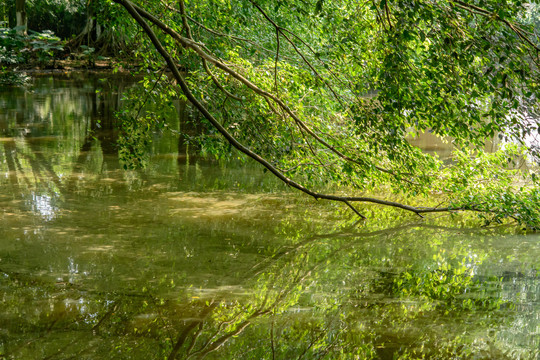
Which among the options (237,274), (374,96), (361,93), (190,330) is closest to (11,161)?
(237,274)

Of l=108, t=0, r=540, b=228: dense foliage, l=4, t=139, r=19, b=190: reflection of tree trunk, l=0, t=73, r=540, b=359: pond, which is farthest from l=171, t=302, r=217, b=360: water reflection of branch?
l=4, t=139, r=19, b=190: reflection of tree trunk

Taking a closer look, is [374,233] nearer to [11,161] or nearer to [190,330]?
[190,330]

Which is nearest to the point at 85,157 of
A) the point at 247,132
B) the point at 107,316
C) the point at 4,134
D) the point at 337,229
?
the point at 4,134

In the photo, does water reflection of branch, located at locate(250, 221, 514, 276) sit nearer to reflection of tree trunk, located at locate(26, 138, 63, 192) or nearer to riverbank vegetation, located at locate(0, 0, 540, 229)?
riverbank vegetation, located at locate(0, 0, 540, 229)

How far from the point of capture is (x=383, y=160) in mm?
7590

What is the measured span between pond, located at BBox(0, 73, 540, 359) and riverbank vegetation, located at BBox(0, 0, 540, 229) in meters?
0.79

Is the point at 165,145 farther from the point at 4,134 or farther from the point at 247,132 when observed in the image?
the point at 247,132

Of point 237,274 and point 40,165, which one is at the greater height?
point 40,165

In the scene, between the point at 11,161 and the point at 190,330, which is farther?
the point at 11,161

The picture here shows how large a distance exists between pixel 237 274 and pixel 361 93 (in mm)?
3060

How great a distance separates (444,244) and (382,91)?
8.60 feet

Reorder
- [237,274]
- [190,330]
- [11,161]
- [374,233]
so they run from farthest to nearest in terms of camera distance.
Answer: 1. [11,161]
2. [374,233]
3. [237,274]
4. [190,330]

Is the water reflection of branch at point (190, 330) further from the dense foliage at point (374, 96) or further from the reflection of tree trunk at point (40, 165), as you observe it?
the reflection of tree trunk at point (40, 165)

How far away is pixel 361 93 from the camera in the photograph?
726 centimetres
